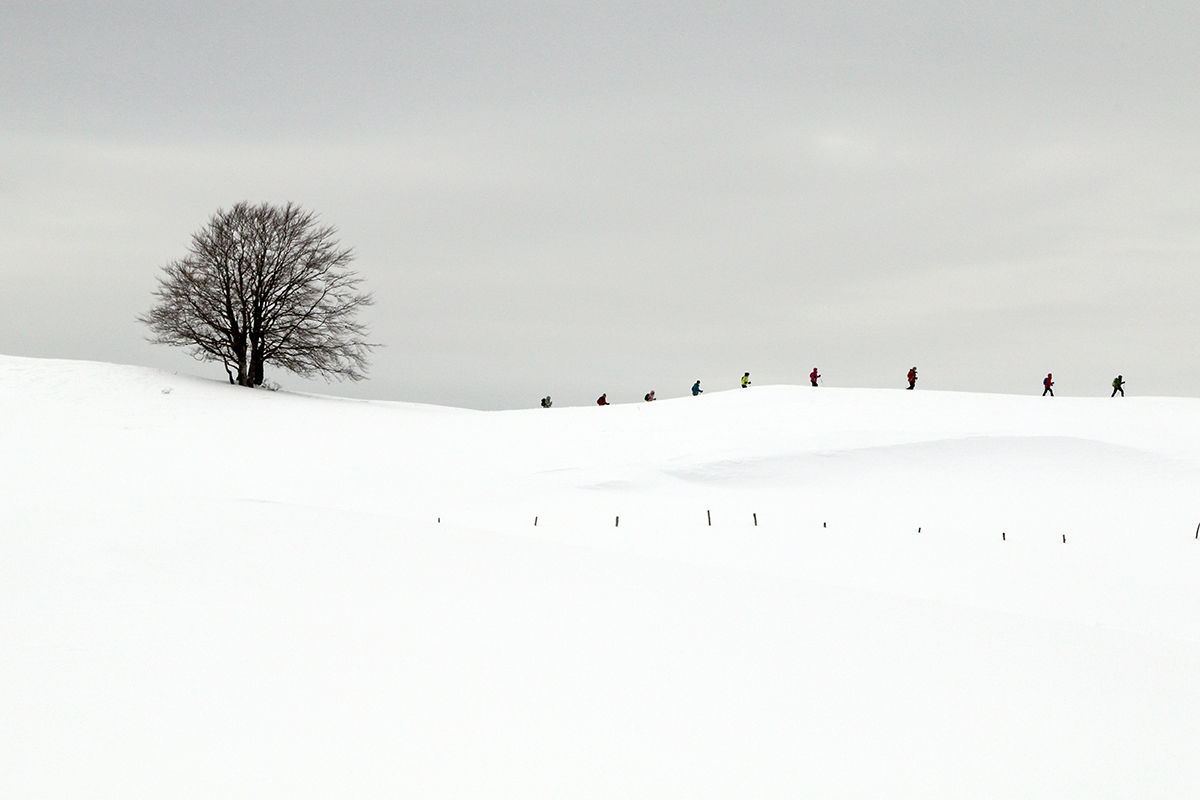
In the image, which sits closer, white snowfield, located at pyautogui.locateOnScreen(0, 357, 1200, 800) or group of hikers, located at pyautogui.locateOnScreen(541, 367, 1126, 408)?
white snowfield, located at pyautogui.locateOnScreen(0, 357, 1200, 800)

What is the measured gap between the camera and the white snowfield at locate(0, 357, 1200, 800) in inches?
194

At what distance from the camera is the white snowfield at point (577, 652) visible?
16.1 feet

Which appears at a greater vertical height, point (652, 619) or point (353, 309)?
point (353, 309)

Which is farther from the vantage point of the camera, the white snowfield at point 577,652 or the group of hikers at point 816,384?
the group of hikers at point 816,384

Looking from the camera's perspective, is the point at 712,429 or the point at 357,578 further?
the point at 712,429

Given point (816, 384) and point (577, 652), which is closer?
point (577, 652)

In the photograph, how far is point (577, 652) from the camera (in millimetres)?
6875

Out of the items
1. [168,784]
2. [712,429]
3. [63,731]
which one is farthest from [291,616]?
[712,429]

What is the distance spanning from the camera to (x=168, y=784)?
4.39 meters

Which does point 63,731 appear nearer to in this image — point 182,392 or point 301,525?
point 301,525

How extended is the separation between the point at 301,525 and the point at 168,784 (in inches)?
270

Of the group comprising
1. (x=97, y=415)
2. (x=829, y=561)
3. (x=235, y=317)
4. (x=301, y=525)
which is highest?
(x=235, y=317)

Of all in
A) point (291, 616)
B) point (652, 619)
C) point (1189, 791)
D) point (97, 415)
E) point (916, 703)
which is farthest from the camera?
point (97, 415)

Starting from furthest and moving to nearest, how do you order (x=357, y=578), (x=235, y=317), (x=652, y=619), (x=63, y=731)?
(x=235, y=317)
(x=357, y=578)
(x=652, y=619)
(x=63, y=731)
